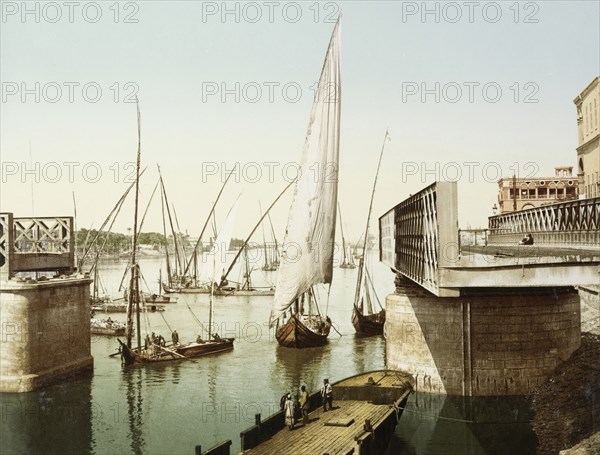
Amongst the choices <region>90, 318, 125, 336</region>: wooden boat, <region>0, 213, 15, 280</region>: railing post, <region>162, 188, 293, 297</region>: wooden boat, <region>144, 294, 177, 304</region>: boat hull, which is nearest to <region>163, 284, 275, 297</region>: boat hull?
<region>162, 188, 293, 297</region>: wooden boat

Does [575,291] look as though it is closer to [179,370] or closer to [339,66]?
[339,66]

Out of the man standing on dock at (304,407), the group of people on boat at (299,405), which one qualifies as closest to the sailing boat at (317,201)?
the group of people on boat at (299,405)

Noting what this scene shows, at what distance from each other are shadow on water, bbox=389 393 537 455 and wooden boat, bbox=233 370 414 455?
7.63ft

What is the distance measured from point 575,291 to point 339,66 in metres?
17.3

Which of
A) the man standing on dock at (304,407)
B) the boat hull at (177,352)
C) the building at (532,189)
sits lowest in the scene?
the boat hull at (177,352)

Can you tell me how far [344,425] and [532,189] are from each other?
286 feet

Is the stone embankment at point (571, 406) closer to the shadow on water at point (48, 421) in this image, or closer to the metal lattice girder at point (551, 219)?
the metal lattice girder at point (551, 219)

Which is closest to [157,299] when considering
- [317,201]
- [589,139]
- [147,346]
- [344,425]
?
[147,346]

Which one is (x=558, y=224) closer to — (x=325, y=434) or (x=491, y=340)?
(x=491, y=340)

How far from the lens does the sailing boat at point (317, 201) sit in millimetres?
29312

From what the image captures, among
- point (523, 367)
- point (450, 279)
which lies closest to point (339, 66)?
point (450, 279)

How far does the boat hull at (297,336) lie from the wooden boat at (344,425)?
1887cm

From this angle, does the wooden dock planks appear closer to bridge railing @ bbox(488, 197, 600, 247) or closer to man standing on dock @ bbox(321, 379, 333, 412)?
man standing on dock @ bbox(321, 379, 333, 412)

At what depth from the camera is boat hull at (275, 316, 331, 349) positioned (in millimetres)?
45250
